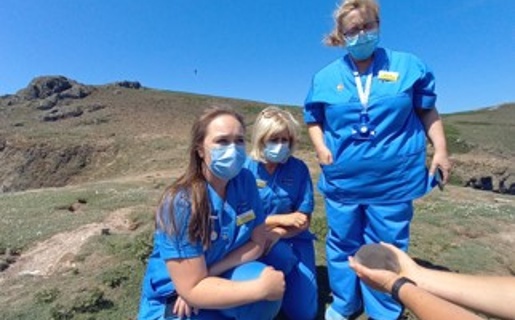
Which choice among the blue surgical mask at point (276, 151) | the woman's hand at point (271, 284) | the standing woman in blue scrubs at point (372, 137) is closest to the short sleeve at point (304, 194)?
the standing woman in blue scrubs at point (372, 137)

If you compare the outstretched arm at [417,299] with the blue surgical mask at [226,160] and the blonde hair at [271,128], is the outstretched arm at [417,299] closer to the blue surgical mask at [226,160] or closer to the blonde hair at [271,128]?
the blue surgical mask at [226,160]

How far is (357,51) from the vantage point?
5.03 m

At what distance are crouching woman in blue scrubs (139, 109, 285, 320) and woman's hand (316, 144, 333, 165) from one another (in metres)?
1.05

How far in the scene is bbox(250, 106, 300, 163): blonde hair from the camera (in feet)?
17.0

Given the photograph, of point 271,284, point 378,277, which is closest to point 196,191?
point 271,284

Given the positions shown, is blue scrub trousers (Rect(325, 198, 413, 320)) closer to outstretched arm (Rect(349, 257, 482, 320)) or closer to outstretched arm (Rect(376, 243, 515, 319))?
outstretched arm (Rect(376, 243, 515, 319))

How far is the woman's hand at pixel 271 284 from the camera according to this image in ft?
12.4

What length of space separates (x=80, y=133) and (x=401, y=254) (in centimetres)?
4159

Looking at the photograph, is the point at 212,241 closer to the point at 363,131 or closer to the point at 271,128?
the point at 271,128

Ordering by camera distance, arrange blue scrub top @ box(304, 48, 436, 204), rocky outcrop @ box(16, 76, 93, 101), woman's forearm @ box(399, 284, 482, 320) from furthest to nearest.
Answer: rocky outcrop @ box(16, 76, 93, 101), blue scrub top @ box(304, 48, 436, 204), woman's forearm @ box(399, 284, 482, 320)

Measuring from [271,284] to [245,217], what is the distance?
0.68m

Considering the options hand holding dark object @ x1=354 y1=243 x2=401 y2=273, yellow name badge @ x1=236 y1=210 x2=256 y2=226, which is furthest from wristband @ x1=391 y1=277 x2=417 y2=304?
yellow name badge @ x1=236 y1=210 x2=256 y2=226

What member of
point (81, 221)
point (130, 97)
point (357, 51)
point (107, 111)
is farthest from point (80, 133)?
point (357, 51)

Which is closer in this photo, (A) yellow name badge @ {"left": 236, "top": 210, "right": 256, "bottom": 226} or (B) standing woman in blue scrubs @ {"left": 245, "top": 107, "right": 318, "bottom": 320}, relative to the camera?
(A) yellow name badge @ {"left": 236, "top": 210, "right": 256, "bottom": 226}
